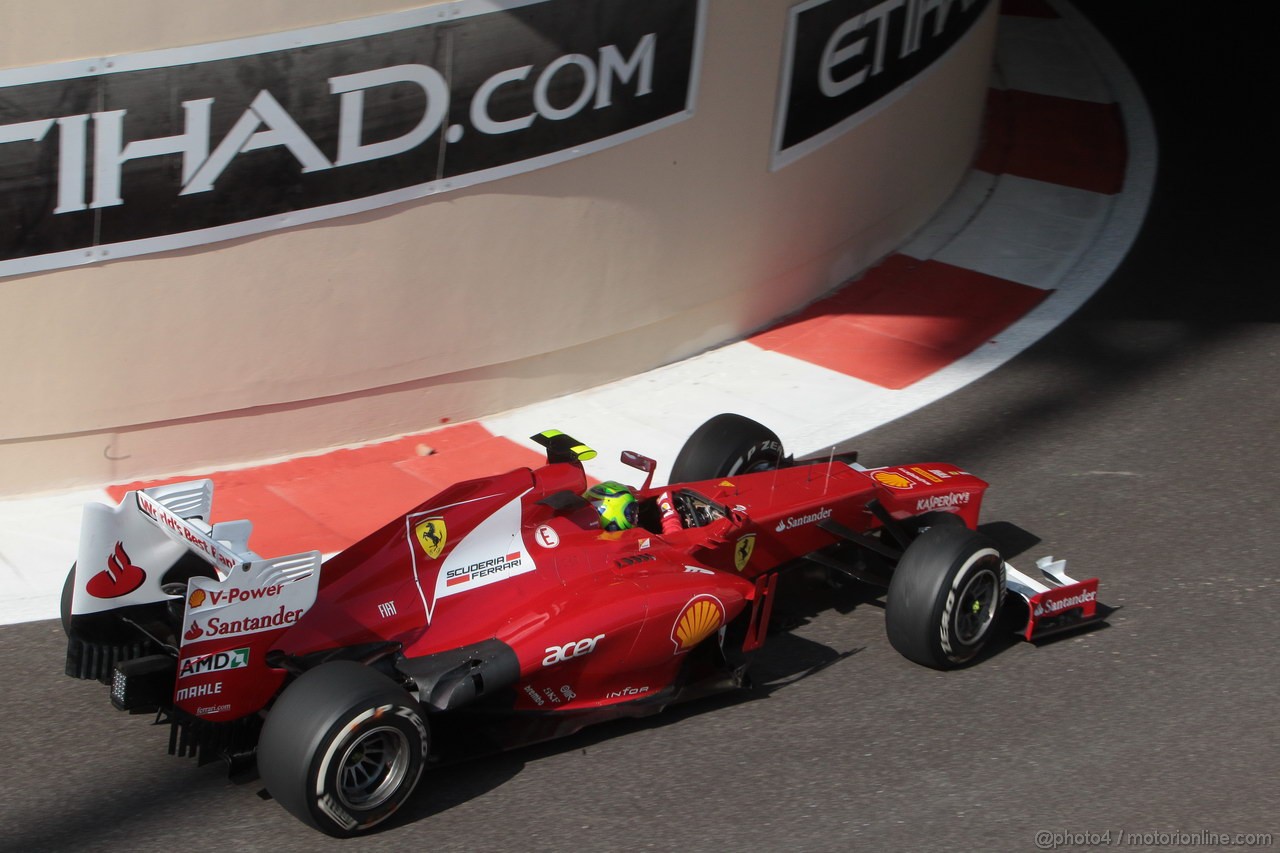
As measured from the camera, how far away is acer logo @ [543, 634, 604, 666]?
4.93 meters

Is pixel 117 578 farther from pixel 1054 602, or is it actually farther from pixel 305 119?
pixel 1054 602

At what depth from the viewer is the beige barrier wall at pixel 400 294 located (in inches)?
273

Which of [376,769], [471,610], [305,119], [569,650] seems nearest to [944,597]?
[569,650]

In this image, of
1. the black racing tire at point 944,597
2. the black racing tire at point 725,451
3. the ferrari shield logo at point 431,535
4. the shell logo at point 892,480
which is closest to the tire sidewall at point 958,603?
the black racing tire at point 944,597

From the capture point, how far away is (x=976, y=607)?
5.66 m

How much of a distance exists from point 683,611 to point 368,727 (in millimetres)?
1281

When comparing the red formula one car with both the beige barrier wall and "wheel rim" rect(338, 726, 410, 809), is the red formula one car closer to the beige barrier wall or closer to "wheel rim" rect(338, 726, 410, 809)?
"wheel rim" rect(338, 726, 410, 809)

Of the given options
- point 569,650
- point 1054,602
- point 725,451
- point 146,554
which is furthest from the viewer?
point 725,451

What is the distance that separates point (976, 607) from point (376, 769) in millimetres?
2527

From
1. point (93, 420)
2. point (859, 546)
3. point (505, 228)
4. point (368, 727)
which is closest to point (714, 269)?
point (505, 228)

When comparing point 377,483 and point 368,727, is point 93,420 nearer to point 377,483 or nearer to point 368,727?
point 377,483

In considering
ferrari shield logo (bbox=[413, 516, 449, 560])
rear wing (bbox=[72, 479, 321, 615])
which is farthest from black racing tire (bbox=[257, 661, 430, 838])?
ferrari shield logo (bbox=[413, 516, 449, 560])

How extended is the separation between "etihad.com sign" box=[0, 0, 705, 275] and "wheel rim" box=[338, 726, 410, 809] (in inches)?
135

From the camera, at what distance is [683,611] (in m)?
5.13
